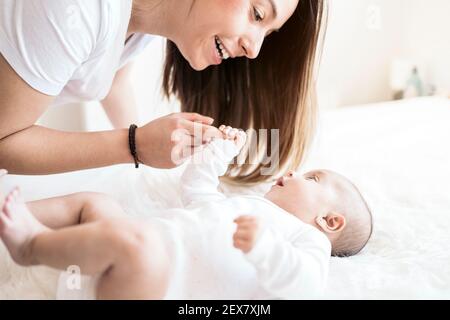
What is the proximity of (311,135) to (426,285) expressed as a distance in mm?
Result: 634

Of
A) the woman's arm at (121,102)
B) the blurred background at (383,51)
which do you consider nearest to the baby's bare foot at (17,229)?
the woman's arm at (121,102)

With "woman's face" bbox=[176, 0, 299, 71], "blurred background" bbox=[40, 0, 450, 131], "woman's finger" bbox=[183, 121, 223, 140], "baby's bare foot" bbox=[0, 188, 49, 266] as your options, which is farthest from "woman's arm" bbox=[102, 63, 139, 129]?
"blurred background" bbox=[40, 0, 450, 131]

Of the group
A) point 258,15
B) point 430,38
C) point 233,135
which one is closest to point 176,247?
point 233,135

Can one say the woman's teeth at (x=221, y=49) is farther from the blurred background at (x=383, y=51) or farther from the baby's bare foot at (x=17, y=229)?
the blurred background at (x=383, y=51)

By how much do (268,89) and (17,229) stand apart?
0.91 meters

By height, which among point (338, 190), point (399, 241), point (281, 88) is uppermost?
point (281, 88)

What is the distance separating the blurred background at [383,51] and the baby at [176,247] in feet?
5.84

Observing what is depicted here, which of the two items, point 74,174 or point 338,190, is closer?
point 338,190

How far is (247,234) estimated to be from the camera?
2.23 feet

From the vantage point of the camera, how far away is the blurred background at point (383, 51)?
2.50 m
